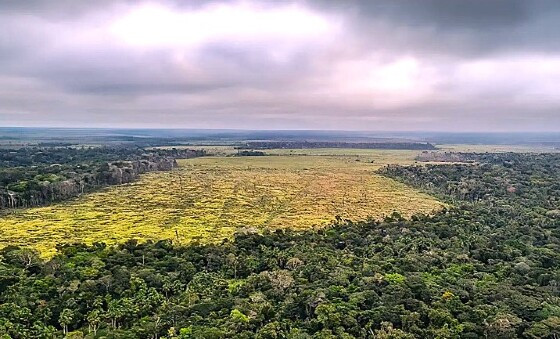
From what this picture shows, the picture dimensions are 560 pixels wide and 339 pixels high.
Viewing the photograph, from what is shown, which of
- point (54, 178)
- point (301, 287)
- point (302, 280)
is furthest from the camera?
point (54, 178)

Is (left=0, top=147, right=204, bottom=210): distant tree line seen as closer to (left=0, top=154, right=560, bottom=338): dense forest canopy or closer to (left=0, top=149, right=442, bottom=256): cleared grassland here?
(left=0, top=149, right=442, bottom=256): cleared grassland

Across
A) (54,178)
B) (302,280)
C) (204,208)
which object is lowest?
(204,208)

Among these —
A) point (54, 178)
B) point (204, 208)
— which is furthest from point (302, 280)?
point (54, 178)

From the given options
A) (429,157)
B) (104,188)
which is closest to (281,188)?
(104,188)

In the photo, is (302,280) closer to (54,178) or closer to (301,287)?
(301,287)

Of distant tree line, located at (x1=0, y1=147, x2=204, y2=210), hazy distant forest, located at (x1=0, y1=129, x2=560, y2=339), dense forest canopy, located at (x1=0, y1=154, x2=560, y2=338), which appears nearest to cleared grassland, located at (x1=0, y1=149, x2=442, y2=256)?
hazy distant forest, located at (x1=0, y1=129, x2=560, y2=339)

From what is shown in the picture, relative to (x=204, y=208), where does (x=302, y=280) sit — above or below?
above

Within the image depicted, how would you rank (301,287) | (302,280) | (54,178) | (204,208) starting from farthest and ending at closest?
(54,178), (204,208), (302,280), (301,287)

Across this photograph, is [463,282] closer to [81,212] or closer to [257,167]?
[81,212]
